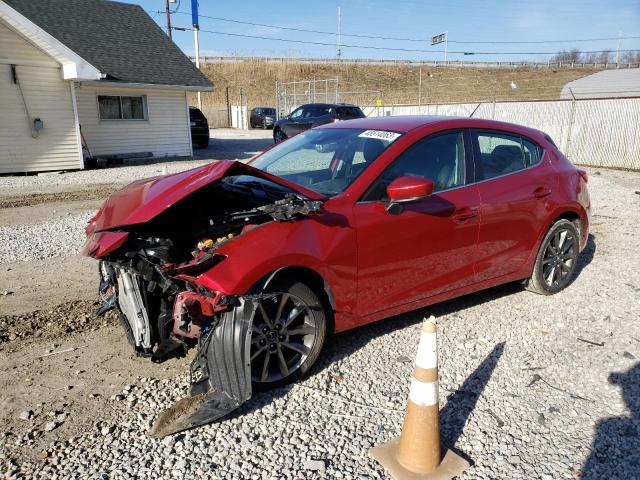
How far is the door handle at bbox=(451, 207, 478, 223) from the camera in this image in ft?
13.0

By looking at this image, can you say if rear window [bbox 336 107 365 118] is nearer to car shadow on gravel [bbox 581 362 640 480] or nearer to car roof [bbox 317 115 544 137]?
car roof [bbox 317 115 544 137]

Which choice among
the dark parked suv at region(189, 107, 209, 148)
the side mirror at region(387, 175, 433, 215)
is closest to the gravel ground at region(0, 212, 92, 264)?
the side mirror at region(387, 175, 433, 215)

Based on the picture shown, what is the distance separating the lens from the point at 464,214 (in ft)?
13.2

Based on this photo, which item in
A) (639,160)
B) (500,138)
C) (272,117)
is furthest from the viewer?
(272,117)

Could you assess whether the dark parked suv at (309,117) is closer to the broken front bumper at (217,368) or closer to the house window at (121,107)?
the house window at (121,107)

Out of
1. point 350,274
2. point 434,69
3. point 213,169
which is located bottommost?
point 350,274

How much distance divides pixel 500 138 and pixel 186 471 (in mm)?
3731

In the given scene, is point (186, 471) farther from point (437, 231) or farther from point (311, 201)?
point (437, 231)

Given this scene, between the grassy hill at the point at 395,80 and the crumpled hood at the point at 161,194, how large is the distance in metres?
53.8

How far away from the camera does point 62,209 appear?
9.46 m

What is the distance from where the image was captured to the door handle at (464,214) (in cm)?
396

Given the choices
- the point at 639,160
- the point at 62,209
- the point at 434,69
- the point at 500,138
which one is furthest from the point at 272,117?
the point at 434,69

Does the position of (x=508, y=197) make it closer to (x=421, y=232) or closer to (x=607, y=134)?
(x=421, y=232)

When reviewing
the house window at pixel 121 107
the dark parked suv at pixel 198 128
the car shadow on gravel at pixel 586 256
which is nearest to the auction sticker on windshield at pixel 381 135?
the car shadow on gravel at pixel 586 256
